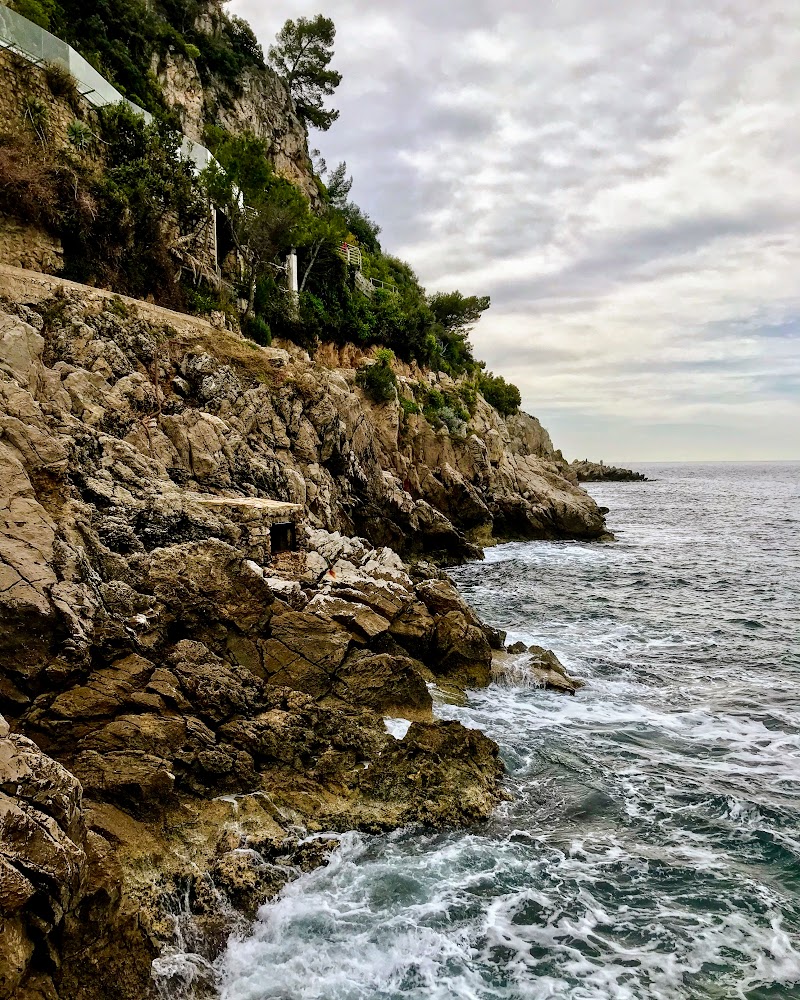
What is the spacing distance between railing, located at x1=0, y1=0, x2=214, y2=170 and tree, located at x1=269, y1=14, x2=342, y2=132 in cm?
4495

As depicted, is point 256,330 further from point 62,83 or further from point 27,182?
point 62,83

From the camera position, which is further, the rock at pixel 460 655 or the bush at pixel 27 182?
the bush at pixel 27 182

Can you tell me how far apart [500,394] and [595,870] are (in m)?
Result: 62.5

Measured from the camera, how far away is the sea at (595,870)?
7.69 m

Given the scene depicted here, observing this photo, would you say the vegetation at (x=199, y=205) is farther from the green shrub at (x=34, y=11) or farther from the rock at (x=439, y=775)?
the rock at (x=439, y=775)

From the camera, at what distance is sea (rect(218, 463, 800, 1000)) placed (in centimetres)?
769

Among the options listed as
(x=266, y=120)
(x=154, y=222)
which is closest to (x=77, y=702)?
(x=154, y=222)

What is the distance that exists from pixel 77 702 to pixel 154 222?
25011 mm

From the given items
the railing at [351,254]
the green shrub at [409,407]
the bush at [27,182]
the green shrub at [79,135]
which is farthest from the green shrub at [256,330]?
the railing at [351,254]

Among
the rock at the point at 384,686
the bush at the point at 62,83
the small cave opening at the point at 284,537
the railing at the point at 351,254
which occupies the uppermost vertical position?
the railing at the point at 351,254

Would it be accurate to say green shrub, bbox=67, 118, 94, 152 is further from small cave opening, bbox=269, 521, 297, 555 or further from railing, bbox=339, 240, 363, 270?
railing, bbox=339, 240, 363, 270

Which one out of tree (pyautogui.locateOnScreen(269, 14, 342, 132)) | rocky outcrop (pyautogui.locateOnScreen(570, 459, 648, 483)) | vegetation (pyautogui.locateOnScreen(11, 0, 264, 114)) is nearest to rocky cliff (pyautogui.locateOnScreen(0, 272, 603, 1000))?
vegetation (pyautogui.locateOnScreen(11, 0, 264, 114))

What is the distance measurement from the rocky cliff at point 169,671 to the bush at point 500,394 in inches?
1879

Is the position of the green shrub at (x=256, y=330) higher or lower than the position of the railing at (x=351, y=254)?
lower
